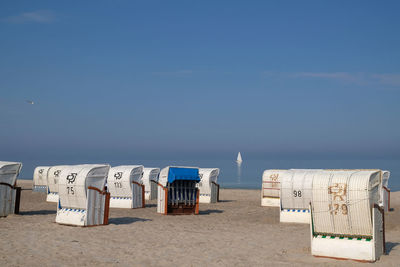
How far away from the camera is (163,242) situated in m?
14.9

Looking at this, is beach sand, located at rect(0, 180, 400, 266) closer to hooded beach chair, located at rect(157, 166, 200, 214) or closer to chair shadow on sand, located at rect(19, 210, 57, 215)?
chair shadow on sand, located at rect(19, 210, 57, 215)

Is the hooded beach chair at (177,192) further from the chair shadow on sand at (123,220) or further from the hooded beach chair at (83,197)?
the hooded beach chair at (83,197)

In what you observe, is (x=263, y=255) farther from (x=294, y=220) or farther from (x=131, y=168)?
(x=131, y=168)

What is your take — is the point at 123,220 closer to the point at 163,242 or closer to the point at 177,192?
the point at 177,192

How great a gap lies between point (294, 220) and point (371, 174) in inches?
371

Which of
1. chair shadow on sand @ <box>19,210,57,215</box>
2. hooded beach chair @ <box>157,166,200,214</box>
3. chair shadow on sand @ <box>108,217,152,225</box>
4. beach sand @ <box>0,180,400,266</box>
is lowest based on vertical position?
beach sand @ <box>0,180,400,266</box>

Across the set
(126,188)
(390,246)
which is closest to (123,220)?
(126,188)

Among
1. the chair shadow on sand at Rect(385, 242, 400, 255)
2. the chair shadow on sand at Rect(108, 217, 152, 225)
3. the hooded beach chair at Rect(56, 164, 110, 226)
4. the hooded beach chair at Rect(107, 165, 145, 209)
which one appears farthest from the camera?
the hooded beach chair at Rect(107, 165, 145, 209)

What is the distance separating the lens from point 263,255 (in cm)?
1299

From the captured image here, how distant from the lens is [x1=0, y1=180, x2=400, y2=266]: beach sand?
12039 millimetres

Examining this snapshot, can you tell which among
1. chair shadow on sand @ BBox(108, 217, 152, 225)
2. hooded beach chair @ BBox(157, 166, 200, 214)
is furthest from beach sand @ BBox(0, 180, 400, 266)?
hooded beach chair @ BBox(157, 166, 200, 214)

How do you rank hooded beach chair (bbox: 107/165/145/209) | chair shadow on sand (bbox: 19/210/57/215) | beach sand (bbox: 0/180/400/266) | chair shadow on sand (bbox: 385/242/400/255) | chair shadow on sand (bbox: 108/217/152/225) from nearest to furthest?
beach sand (bbox: 0/180/400/266) → chair shadow on sand (bbox: 385/242/400/255) → chair shadow on sand (bbox: 108/217/152/225) → chair shadow on sand (bbox: 19/210/57/215) → hooded beach chair (bbox: 107/165/145/209)

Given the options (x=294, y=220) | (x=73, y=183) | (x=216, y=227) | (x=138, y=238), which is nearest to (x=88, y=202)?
(x=73, y=183)

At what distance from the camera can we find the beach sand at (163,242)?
474 inches
